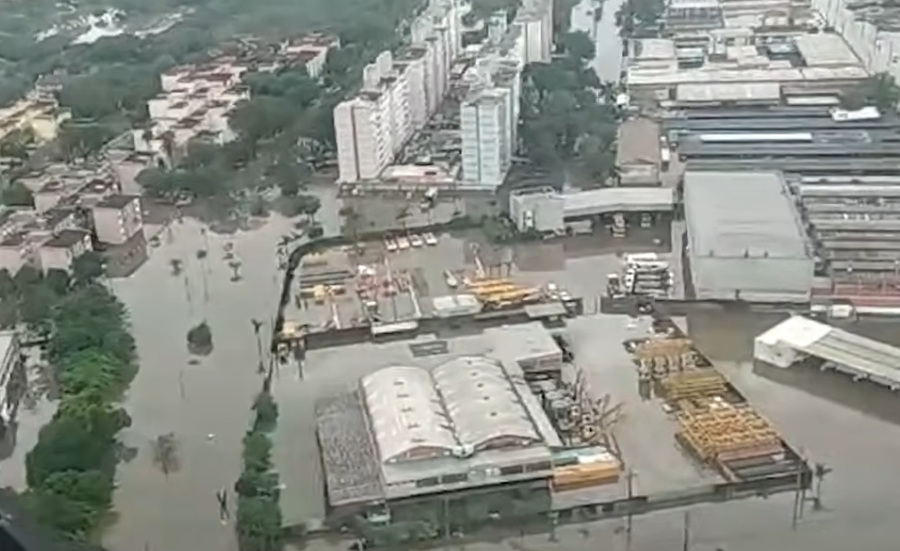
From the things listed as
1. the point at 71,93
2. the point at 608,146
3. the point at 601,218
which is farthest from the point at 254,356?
the point at 71,93

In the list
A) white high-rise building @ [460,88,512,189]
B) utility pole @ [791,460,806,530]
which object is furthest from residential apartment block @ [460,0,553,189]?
utility pole @ [791,460,806,530]

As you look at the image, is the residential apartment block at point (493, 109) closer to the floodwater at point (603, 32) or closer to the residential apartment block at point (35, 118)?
the floodwater at point (603, 32)

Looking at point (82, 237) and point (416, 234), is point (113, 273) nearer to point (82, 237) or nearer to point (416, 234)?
point (82, 237)

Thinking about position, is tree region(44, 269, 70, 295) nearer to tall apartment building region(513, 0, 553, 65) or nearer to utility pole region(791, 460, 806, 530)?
utility pole region(791, 460, 806, 530)

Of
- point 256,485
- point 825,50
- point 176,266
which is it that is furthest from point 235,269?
point 825,50

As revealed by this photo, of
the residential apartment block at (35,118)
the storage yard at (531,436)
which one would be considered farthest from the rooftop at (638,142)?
the residential apartment block at (35,118)

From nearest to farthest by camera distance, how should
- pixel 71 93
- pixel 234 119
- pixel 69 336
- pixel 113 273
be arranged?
pixel 69 336 → pixel 113 273 → pixel 234 119 → pixel 71 93
